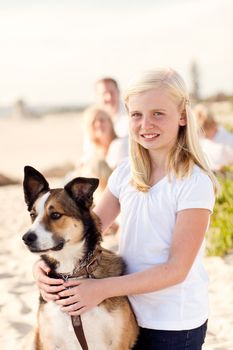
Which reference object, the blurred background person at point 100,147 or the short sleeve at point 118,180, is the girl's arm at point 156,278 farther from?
the blurred background person at point 100,147

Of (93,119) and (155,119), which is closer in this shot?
(155,119)

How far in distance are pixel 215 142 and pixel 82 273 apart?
539 centimetres

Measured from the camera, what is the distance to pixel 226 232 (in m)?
6.07

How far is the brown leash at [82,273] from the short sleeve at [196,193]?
51 cm

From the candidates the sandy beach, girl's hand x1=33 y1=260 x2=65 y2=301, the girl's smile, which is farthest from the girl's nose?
the sandy beach

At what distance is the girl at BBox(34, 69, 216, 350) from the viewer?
2.77 meters

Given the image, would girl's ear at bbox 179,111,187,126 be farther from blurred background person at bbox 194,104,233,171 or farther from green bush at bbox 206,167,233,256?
blurred background person at bbox 194,104,233,171

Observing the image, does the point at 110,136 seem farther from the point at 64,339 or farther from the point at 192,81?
the point at 192,81

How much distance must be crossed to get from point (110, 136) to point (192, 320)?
4758mm

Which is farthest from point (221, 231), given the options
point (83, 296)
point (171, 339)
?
point (83, 296)

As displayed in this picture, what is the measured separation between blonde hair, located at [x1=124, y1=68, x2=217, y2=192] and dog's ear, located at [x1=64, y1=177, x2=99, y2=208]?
259mm

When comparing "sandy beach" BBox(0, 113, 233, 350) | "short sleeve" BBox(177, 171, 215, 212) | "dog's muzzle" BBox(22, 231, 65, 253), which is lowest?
"sandy beach" BBox(0, 113, 233, 350)

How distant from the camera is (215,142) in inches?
313

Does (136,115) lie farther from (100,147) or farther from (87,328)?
(100,147)
